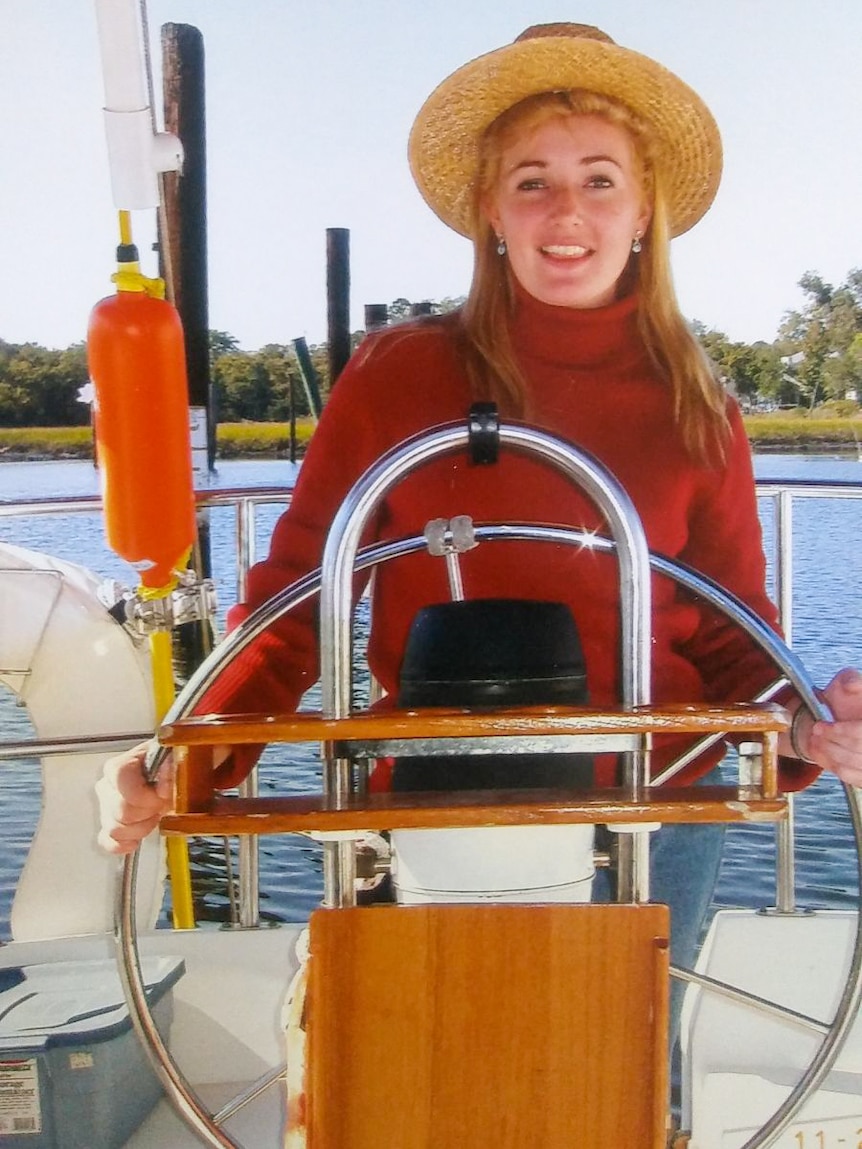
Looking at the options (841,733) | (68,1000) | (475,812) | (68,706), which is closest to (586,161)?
(841,733)

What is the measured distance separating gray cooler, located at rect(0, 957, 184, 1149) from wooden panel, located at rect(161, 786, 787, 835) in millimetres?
796

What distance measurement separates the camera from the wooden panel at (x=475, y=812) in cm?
61

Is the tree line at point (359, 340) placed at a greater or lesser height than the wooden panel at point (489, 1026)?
greater

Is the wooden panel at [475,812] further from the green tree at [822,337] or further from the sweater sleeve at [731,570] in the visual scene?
the green tree at [822,337]

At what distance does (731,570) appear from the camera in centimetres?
108

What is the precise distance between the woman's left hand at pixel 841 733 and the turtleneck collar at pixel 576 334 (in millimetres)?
411

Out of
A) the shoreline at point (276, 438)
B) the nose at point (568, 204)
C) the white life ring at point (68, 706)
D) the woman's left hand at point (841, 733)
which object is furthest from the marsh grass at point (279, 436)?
the woman's left hand at point (841, 733)

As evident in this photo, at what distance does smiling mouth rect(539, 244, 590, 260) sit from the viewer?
1.08 m

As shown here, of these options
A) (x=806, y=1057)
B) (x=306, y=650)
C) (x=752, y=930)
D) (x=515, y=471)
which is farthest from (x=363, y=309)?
(x=806, y=1057)

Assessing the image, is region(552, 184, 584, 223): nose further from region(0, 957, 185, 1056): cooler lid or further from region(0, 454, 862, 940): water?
region(0, 957, 185, 1056): cooler lid

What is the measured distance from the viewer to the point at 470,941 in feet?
2.15

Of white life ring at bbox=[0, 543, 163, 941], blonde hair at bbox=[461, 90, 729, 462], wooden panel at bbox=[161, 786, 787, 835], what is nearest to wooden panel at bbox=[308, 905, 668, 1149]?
wooden panel at bbox=[161, 786, 787, 835]

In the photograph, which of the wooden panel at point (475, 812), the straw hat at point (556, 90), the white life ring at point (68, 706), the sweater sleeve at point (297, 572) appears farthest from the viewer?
the white life ring at point (68, 706)

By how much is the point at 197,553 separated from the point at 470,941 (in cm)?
70
